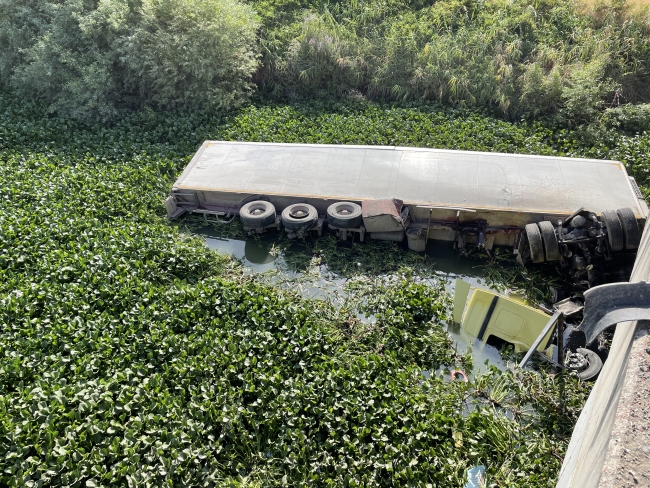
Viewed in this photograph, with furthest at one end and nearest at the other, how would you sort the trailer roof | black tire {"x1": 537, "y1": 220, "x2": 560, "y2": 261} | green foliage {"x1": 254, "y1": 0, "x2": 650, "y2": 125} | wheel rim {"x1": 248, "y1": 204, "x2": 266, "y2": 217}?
green foliage {"x1": 254, "y1": 0, "x2": 650, "y2": 125} < wheel rim {"x1": 248, "y1": 204, "x2": 266, "y2": 217} < the trailer roof < black tire {"x1": 537, "y1": 220, "x2": 560, "y2": 261}

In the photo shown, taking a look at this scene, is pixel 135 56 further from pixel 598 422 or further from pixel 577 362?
pixel 598 422

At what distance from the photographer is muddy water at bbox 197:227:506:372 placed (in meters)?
10.6

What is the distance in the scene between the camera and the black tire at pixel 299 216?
11.3m

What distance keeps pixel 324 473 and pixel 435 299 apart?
4.42m

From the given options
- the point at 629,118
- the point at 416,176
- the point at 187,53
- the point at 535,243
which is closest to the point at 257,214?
the point at 416,176

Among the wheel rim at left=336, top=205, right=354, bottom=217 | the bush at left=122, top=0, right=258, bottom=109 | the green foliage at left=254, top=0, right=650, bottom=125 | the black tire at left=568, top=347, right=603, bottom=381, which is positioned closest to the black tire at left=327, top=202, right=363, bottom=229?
the wheel rim at left=336, top=205, right=354, bottom=217

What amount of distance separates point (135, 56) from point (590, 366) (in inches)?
600

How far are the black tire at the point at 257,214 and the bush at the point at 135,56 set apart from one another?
5500 millimetres

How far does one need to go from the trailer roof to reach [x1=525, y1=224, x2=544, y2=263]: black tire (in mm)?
679

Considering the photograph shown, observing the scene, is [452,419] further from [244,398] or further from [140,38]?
[140,38]

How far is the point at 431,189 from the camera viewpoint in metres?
11.3

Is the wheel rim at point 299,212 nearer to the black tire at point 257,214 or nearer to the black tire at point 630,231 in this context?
the black tire at point 257,214

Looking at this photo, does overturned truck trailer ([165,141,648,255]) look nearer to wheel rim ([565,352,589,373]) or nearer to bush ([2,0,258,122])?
wheel rim ([565,352,589,373])

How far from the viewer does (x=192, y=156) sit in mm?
14195
